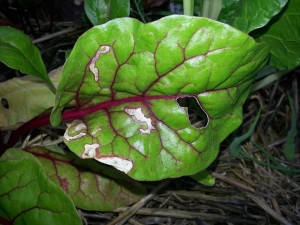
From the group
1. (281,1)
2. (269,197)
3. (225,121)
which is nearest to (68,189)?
(225,121)

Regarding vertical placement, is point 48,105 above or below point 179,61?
below

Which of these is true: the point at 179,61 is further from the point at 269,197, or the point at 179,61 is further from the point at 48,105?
the point at 269,197

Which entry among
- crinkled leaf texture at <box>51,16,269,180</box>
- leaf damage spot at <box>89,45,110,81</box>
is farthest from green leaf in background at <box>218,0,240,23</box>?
leaf damage spot at <box>89,45,110,81</box>

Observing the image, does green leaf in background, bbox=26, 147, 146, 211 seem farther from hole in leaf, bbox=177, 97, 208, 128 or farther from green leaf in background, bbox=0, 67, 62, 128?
hole in leaf, bbox=177, 97, 208, 128

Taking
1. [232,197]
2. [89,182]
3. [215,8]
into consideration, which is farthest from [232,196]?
[215,8]

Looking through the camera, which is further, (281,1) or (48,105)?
(48,105)

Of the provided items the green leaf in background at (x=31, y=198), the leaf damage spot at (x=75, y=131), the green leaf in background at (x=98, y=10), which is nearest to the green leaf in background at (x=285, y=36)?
the green leaf in background at (x=98, y=10)

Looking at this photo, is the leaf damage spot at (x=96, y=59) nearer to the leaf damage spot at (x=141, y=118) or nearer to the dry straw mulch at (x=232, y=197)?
the leaf damage spot at (x=141, y=118)
